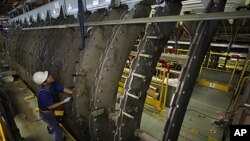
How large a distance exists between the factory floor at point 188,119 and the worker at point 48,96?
738 millimetres

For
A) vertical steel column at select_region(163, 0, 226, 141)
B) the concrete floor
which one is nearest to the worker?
the concrete floor

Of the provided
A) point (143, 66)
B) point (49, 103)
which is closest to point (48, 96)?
point (49, 103)

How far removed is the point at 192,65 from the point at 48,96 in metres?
2.61

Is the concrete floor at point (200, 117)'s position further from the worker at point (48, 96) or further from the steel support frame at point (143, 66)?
the steel support frame at point (143, 66)

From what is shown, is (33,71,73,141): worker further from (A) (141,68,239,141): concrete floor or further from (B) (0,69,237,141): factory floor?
(A) (141,68,239,141): concrete floor

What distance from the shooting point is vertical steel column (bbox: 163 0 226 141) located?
55.7 inches

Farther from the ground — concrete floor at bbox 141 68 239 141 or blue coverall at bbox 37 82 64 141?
blue coverall at bbox 37 82 64 141

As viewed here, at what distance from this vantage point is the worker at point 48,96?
125 inches

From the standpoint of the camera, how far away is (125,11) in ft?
8.90

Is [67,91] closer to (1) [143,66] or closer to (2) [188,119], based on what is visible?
(1) [143,66]

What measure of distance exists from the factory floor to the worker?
74 cm

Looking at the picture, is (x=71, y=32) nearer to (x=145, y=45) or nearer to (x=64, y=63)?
(x=64, y=63)

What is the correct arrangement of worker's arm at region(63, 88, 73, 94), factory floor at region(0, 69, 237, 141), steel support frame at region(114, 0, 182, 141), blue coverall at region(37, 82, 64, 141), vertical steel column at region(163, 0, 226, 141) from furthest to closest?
1. factory floor at region(0, 69, 237, 141)
2. worker's arm at region(63, 88, 73, 94)
3. blue coverall at region(37, 82, 64, 141)
4. steel support frame at region(114, 0, 182, 141)
5. vertical steel column at region(163, 0, 226, 141)

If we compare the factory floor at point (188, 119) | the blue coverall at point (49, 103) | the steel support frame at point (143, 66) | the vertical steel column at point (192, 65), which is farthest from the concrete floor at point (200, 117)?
the vertical steel column at point (192, 65)
